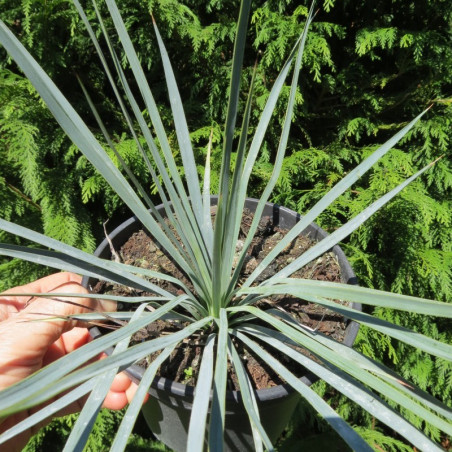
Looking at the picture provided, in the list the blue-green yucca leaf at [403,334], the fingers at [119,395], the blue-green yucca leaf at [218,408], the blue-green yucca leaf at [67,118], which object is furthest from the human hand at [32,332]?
the blue-green yucca leaf at [403,334]

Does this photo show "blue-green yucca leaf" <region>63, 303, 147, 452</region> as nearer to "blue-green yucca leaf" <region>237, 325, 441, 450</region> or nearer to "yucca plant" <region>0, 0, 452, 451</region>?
"yucca plant" <region>0, 0, 452, 451</region>

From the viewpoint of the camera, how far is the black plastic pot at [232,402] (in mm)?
684

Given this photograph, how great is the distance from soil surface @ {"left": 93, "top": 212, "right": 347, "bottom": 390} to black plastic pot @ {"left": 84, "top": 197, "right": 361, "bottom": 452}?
0.10 ft

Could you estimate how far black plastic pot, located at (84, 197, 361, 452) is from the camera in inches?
26.9

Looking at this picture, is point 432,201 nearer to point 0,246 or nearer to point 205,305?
point 205,305

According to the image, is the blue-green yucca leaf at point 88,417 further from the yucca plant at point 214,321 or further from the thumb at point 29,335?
the thumb at point 29,335

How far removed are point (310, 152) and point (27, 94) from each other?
908 mm

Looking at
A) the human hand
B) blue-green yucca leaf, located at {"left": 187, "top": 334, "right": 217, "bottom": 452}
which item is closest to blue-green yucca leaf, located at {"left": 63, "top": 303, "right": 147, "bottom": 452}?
blue-green yucca leaf, located at {"left": 187, "top": 334, "right": 217, "bottom": 452}

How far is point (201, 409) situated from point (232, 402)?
0.20 meters

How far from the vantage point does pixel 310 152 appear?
4.36 feet

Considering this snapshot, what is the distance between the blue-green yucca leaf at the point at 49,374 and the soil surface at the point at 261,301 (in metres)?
0.23

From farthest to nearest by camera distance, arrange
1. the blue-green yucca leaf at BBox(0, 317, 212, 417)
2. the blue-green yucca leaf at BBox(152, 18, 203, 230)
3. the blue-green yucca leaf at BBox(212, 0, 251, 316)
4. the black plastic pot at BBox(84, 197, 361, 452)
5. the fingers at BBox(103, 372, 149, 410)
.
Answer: the fingers at BBox(103, 372, 149, 410) → the blue-green yucca leaf at BBox(152, 18, 203, 230) → the black plastic pot at BBox(84, 197, 361, 452) → the blue-green yucca leaf at BBox(212, 0, 251, 316) → the blue-green yucca leaf at BBox(0, 317, 212, 417)

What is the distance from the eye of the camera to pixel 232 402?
69 centimetres

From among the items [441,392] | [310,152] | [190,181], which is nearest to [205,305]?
[190,181]
